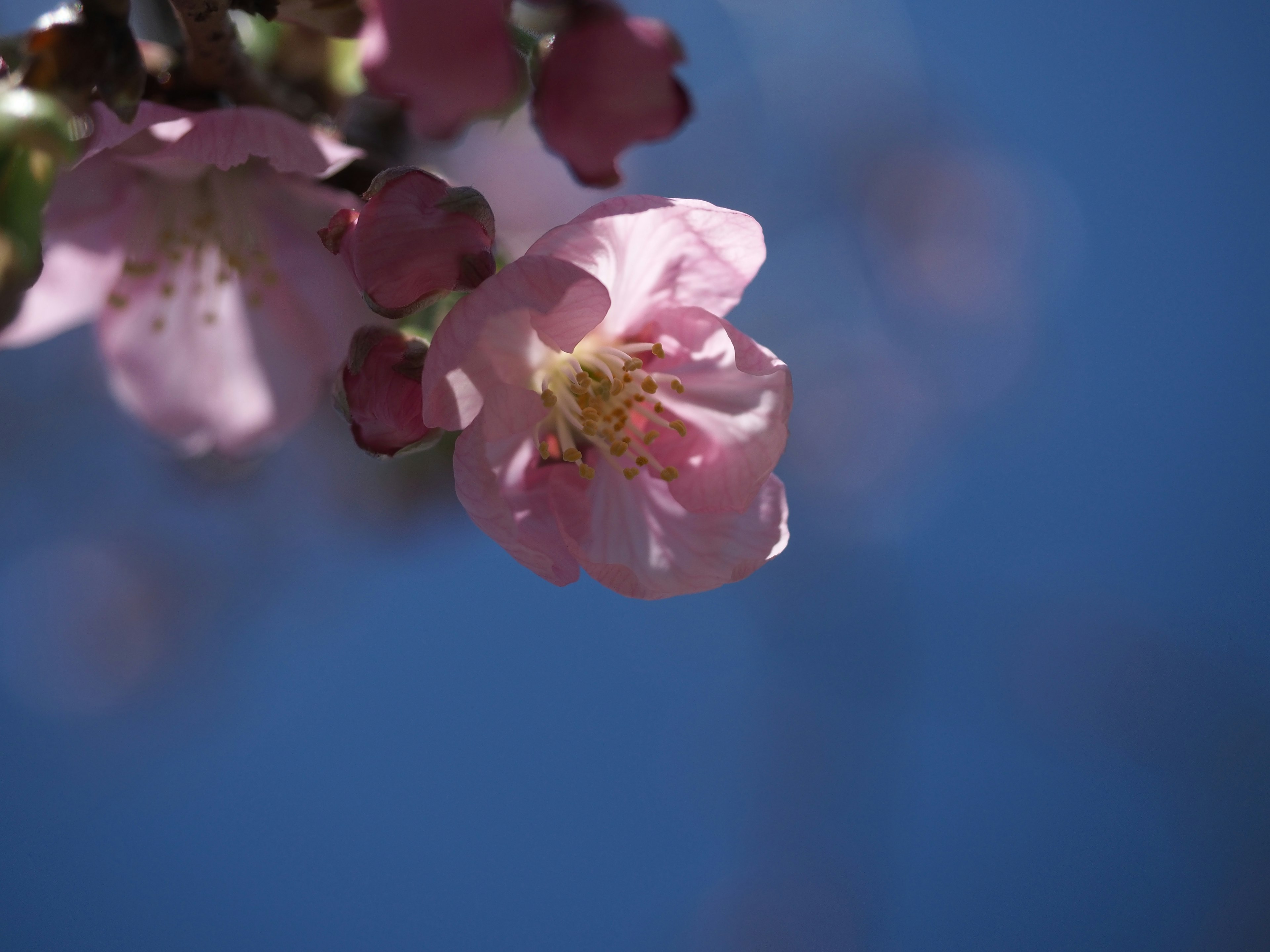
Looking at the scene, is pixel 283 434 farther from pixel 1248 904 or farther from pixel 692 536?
pixel 1248 904

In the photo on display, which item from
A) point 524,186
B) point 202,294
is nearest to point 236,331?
point 202,294

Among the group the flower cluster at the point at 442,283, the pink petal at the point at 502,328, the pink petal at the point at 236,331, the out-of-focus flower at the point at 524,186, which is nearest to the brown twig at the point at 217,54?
the flower cluster at the point at 442,283

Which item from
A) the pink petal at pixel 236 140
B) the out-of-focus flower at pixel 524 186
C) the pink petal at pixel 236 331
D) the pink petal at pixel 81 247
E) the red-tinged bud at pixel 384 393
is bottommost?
the out-of-focus flower at pixel 524 186

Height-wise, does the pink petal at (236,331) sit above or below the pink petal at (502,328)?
below

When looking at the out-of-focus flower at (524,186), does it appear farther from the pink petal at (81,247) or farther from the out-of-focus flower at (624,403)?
the out-of-focus flower at (624,403)

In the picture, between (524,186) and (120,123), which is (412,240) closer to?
(120,123)

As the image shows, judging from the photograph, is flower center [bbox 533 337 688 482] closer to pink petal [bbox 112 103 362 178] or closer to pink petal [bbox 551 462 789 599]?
pink petal [bbox 551 462 789 599]

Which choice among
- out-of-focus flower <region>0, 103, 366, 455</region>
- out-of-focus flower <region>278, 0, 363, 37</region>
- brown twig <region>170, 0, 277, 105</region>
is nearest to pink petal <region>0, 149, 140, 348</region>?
out-of-focus flower <region>0, 103, 366, 455</region>
